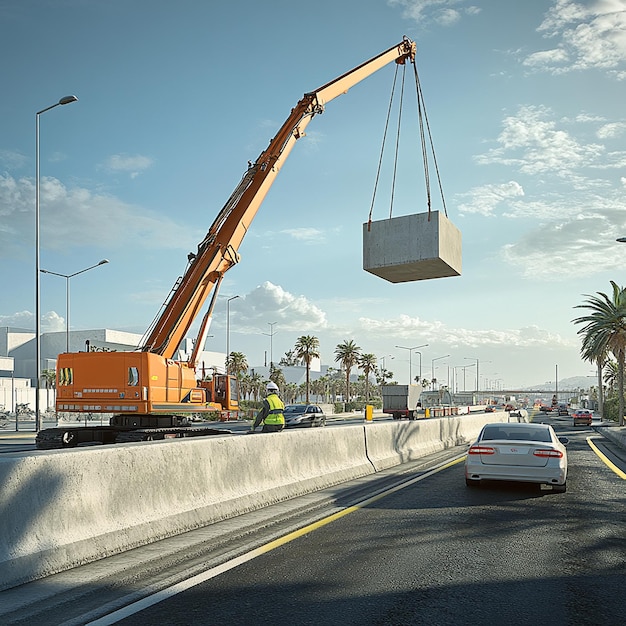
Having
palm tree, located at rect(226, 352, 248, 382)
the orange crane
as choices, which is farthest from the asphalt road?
palm tree, located at rect(226, 352, 248, 382)

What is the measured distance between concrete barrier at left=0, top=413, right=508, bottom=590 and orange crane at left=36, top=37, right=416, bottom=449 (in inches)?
204

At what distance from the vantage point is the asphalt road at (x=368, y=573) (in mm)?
6066

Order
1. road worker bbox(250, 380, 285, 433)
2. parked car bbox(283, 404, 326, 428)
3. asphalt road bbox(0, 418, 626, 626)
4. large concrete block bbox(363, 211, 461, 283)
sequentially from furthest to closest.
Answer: parked car bbox(283, 404, 326, 428) → large concrete block bbox(363, 211, 461, 283) → road worker bbox(250, 380, 285, 433) → asphalt road bbox(0, 418, 626, 626)

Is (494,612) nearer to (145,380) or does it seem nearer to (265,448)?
(265,448)

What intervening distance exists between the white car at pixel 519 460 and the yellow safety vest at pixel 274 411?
378cm

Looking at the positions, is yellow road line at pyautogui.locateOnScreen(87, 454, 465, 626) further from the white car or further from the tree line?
the tree line

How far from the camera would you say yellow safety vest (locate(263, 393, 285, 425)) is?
50.1 feet

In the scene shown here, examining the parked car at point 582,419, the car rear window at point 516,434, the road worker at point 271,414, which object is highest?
the road worker at point 271,414

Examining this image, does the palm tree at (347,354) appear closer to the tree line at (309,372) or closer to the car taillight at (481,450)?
the tree line at (309,372)

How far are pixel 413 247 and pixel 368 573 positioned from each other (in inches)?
485

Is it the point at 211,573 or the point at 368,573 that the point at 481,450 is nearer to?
the point at 368,573

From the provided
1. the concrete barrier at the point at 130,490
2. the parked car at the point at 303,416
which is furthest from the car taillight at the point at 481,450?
the parked car at the point at 303,416

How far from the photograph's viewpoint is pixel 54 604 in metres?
6.17

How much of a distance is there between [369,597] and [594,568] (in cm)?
268
